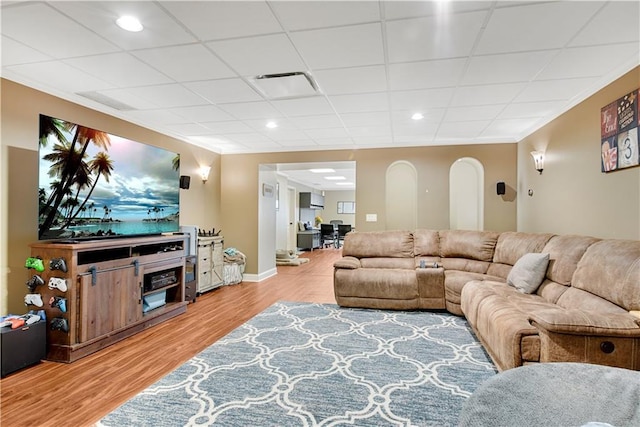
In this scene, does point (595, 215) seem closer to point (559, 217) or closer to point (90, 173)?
point (559, 217)

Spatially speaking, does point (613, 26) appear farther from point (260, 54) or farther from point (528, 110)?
point (260, 54)

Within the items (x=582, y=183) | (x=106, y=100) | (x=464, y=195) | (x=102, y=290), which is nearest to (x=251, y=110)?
(x=106, y=100)

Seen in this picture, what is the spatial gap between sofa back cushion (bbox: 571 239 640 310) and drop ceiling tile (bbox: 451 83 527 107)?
153 cm

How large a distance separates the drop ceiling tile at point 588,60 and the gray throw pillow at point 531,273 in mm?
1591

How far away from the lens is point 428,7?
1834mm

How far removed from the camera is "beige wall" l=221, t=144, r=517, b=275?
5031mm

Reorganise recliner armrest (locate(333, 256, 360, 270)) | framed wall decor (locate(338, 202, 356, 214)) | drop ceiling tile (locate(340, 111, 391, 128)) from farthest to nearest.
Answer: framed wall decor (locate(338, 202, 356, 214))
recliner armrest (locate(333, 256, 360, 270))
drop ceiling tile (locate(340, 111, 391, 128))

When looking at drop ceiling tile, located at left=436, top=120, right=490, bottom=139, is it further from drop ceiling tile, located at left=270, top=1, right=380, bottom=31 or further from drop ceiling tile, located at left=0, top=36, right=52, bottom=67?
drop ceiling tile, located at left=0, top=36, right=52, bottom=67

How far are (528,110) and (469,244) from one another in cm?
175

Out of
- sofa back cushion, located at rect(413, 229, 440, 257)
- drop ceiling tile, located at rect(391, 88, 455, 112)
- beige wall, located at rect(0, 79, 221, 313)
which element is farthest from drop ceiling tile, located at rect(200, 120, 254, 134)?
sofa back cushion, located at rect(413, 229, 440, 257)

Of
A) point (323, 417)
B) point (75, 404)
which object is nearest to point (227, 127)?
point (75, 404)

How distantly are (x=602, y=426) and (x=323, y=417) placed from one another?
1.37 m

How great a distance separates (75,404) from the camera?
202 cm

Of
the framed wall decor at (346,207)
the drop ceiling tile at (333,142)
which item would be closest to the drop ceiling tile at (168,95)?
the drop ceiling tile at (333,142)
